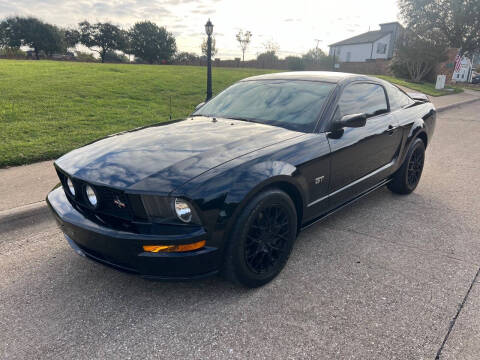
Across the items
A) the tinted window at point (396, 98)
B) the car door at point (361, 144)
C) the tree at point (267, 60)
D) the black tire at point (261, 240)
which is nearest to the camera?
the black tire at point (261, 240)

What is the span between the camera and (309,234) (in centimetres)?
354

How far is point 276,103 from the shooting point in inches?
134

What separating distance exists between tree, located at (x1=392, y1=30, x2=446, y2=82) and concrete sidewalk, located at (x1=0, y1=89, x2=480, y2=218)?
28079 millimetres

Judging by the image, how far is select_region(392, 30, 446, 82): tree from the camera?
26281mm

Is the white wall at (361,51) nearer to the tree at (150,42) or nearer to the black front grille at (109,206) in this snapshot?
the tree at (150,42)

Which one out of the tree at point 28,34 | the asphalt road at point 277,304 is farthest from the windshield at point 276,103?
the tree at point 28,34

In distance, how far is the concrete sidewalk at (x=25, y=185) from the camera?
3814mm

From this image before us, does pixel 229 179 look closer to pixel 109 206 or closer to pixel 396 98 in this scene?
pixel 109 206

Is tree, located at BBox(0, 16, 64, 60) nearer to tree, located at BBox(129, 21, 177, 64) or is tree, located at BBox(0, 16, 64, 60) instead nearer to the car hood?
tree, located at BBox(129, 21, 177, 64)

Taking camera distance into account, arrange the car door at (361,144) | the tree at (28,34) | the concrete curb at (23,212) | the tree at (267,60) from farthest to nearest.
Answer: the tree at (28,34), the tree at (267,60), the concrete curb at (23,212), the car door at (361,144)

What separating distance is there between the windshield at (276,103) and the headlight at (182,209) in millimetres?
1314

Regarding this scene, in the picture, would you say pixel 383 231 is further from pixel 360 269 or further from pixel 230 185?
pixel 230 185

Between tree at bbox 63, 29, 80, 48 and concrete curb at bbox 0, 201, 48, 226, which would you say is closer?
concrete curb at bbox 0, 201, 48, 226

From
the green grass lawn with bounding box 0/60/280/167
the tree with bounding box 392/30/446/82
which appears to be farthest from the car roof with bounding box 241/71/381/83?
the tree with bounding box 392/30/446/82
